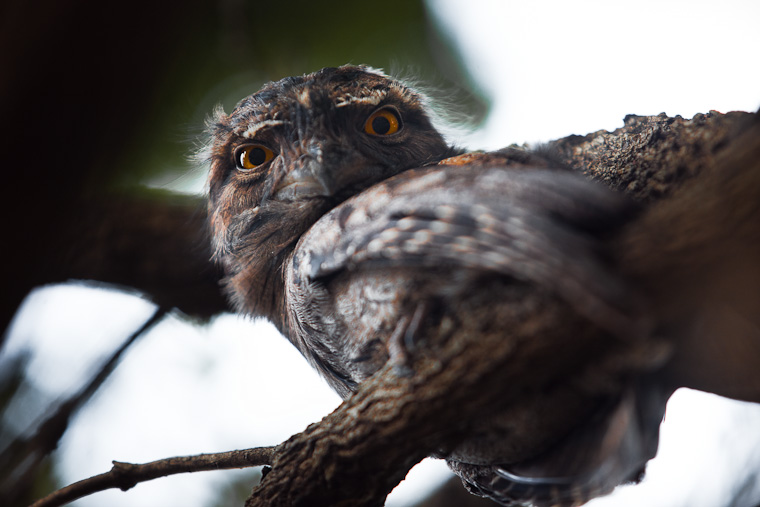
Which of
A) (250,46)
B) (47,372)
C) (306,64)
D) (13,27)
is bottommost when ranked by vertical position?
(13,27)

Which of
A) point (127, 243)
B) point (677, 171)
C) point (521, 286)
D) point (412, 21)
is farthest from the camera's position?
point (127, 243)

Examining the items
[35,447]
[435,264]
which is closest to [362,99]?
[435,264]

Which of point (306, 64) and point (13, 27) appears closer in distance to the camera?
point (13, 27)

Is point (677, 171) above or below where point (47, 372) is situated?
below

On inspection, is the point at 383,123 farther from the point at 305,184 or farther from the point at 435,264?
the point at 435,264

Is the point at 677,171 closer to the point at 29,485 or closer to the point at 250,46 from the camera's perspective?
the point at 250,46

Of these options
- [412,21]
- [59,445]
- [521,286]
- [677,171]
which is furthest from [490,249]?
[59,445]

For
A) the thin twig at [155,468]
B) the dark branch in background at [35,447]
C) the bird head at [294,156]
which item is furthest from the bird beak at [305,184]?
the dark branch in background at [35,447]

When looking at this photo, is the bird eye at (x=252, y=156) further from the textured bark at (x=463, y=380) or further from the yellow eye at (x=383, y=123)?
the textured bark at (x=463, y=380)
